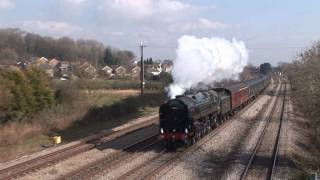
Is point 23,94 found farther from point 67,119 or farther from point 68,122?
point 68,122

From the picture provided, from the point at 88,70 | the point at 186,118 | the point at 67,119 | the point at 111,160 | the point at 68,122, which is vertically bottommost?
the point at 68,122

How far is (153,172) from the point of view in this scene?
18.4 meters

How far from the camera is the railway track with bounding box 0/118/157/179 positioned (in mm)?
19078

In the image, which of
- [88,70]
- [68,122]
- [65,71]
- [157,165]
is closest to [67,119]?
[68,122]

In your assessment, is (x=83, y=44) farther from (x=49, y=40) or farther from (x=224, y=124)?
(x=224, y=124)

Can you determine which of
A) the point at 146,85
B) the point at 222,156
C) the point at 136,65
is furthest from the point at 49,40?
the point at 222,156

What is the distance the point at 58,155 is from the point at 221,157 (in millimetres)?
7632

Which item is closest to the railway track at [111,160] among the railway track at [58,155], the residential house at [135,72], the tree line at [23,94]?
the railway track at [58,155]

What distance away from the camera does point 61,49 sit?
15775 centimetres

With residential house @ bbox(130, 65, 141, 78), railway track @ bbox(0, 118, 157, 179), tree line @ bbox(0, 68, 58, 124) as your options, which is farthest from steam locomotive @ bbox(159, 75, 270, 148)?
residential house @ bbox(130, 65, 141, 78)

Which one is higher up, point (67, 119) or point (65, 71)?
point (65, 71)

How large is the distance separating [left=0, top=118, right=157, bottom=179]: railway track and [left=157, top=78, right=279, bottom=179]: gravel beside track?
211 inches

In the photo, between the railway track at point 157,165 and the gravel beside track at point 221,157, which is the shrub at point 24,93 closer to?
the railway track at point 157,165

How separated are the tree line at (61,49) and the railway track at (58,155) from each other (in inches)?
4155
